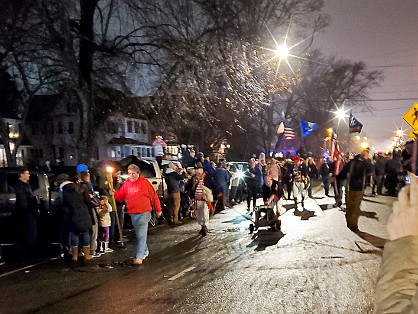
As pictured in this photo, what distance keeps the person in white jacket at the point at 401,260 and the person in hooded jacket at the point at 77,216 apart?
8092mm

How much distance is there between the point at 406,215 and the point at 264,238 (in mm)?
9654

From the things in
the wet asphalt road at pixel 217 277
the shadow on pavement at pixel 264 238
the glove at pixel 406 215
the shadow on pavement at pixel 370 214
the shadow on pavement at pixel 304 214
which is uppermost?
the glove at pixel 406 215

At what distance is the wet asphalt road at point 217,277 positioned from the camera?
6324 mm

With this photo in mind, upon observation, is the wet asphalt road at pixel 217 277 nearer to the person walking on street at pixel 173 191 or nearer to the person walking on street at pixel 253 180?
the person walking on street at pixel 173 191

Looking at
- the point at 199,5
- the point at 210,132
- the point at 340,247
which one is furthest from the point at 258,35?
the point at 210,132

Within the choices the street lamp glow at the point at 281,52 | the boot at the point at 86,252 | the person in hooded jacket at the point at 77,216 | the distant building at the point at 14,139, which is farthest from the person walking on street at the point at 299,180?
the distant building at the point at 14,139

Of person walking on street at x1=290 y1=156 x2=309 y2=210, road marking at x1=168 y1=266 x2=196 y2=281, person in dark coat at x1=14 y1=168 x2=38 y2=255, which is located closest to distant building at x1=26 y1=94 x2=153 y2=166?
person walking on street at x1=290 y1=156 x2=309 y2=210

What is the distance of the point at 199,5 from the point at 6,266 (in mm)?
10460

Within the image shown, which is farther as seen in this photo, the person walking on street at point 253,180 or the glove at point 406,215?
the person walking on street at point 253,180

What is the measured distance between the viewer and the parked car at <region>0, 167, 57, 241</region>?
1069 centimetres

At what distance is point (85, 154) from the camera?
17438 mm

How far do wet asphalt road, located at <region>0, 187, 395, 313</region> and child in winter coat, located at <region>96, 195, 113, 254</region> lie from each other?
0.39 metres

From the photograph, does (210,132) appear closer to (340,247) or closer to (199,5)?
(199,5)

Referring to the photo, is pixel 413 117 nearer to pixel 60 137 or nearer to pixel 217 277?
pixel 217 277
